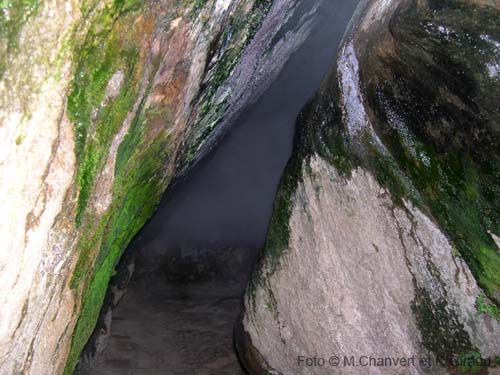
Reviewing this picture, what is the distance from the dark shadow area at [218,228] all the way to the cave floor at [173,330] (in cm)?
1

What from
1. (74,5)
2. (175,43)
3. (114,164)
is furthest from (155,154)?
(74,5)

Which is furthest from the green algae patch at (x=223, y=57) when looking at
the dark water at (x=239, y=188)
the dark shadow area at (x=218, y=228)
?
the dark water at (x=239, y=188)

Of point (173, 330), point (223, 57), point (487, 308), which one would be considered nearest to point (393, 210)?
point (487, 308)

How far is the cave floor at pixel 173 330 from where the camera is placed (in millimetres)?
4590

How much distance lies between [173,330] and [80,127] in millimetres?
4054

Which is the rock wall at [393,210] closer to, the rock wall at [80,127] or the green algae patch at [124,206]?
the rock wall at [80,127]

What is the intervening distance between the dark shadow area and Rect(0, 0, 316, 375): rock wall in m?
2.40

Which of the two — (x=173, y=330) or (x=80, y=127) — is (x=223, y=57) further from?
(x=173, y=330)

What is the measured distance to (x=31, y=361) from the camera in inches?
75.8

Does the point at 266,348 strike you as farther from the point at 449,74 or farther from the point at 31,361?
the point at 449,74

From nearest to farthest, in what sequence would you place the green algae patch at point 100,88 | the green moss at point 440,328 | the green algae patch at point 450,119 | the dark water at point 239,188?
the green algae patch at point 100,88 → the green algae patch at point 450,119 → the green moss at point 440,328 → the dark water at point 239,188

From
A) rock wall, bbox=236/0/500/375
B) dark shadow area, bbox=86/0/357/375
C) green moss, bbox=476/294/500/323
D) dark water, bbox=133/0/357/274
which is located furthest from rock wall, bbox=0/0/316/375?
dark water, bbox=133/0/357/274

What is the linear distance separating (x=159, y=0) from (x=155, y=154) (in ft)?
3.62

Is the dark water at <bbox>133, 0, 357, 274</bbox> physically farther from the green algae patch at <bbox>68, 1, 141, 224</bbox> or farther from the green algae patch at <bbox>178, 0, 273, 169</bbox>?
the green algae patch at <bbox>68, 1, 141, 224</bbox>
